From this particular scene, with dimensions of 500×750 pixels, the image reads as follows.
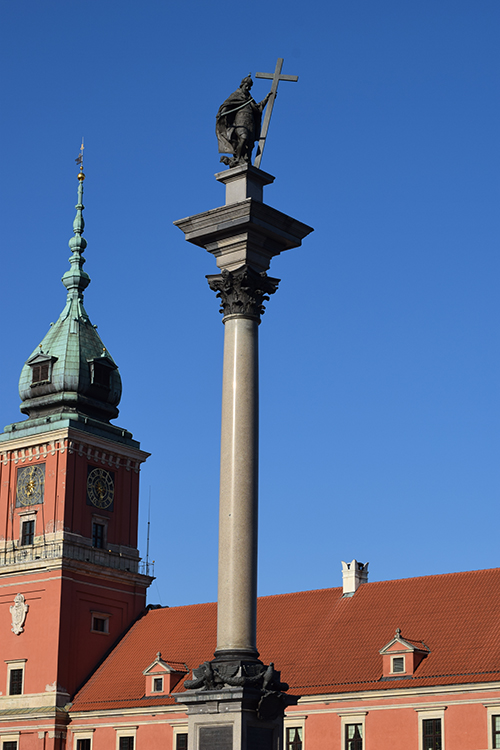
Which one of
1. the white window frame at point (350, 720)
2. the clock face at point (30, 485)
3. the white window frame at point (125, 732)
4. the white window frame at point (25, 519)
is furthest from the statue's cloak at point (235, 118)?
the white window frame at point (25, 519)

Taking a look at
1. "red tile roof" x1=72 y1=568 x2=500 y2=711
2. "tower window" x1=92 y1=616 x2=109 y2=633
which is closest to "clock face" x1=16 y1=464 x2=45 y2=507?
"tower window" x1=92 y1=616 x2=109 y2=633

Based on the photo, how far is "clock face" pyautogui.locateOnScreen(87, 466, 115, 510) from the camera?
51406 millimetres

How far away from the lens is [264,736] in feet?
54.1

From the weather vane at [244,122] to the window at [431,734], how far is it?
24.7 m

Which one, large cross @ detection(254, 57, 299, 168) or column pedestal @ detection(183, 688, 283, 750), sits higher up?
large cross @ detection(254, 57, 299, 168)

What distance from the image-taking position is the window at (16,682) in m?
49.0

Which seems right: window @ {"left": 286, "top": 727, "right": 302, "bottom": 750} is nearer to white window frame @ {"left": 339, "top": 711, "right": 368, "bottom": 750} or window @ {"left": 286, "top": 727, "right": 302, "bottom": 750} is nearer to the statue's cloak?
white window frame @ {"left": 339, "top": 711, "right": 368, "bottom": 750}

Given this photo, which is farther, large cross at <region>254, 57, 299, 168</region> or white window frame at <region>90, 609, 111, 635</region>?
white window frame at <region>90, 609, 111, 635</region>

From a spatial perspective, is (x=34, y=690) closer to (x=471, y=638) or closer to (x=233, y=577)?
(x=471, y=638)

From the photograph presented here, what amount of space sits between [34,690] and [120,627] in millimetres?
4937

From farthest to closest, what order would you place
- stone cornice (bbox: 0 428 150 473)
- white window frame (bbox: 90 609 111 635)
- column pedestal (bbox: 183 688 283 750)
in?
stone cornice (bbox: 0 428 150 473) → white window frame (bbox: 90 609 111 635) → column pedestal (bbox: 183 688 283 750)

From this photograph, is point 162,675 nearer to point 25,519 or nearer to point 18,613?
point 18,613

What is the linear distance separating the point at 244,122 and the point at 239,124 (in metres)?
0.09

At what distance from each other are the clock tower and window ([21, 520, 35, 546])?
4 cm
